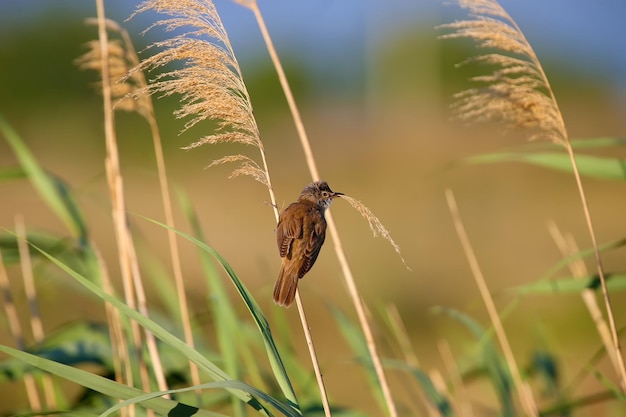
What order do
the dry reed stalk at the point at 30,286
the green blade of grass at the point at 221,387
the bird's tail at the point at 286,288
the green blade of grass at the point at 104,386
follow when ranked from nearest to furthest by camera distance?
1. the green blade of grass at the point at 221,387
2. the green blade of grass at the point at 104,386
3. the bird's tail at the point at 286,288
4. the dry reed stalk at the point at 30,286

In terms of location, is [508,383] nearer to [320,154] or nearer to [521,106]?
[521,106]

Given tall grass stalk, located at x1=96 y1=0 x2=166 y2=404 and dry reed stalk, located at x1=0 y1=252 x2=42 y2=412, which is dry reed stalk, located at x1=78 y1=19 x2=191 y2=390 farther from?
dry reed stalk, located at x1=0 y1=252 x2=42 y2=412

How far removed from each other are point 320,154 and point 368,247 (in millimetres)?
4655

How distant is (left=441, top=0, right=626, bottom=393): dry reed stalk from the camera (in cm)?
175

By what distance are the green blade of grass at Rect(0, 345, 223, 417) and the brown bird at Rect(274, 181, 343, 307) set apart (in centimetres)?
26

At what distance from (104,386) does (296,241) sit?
43cm

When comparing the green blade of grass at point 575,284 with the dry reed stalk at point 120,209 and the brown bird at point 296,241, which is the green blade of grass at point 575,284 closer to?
the brown bird at point 296,241

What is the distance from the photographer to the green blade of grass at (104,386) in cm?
135

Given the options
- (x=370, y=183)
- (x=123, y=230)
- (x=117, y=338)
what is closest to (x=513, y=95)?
(x=123, y=230)

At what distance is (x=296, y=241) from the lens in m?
1.55

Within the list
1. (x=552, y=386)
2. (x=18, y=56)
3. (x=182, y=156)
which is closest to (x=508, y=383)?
(x=552, y=386)

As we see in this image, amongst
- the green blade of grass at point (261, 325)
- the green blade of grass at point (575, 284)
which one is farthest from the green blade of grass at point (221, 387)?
the green blade of grass at point (575, 284)

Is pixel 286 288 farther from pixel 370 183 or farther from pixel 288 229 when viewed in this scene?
pixel 370 183

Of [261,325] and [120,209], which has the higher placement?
[120,209]
